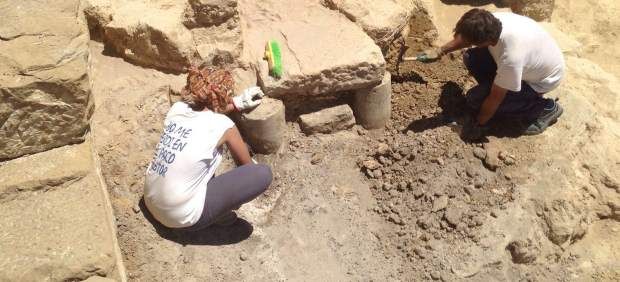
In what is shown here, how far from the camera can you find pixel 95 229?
282cm

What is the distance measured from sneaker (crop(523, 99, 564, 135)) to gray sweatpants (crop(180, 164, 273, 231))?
6.49 ft

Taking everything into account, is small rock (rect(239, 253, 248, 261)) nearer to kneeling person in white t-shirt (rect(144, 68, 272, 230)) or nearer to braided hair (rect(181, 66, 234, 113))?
kneeling person in white t-shirt (rect(144, 68, 272, 230))

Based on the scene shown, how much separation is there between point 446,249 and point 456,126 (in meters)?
0.95

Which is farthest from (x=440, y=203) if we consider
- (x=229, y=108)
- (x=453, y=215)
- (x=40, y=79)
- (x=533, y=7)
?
(x=533, y=7)

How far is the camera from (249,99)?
12.1 ft

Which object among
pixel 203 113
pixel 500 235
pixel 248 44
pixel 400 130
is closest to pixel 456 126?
pixel 400 130

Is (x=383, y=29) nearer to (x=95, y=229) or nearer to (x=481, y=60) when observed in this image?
(x=481, y=60)

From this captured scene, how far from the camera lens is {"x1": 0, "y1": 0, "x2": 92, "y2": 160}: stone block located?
285 cm

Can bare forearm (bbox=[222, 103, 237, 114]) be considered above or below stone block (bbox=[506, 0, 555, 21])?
above

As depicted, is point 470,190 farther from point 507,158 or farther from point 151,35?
point 151,35

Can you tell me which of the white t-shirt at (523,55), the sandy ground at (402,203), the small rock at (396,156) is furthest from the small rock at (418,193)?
the white t-shirt at (523,55)

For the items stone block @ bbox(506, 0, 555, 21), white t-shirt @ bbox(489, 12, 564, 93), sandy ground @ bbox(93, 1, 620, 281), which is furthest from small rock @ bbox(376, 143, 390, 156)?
stone block @ bbox(506, 0, 555, 21)

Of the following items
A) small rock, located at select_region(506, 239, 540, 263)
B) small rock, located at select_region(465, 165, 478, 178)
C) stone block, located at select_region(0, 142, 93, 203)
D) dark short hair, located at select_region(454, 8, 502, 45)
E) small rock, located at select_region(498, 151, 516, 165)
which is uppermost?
dark short hair, located at select_region(454, 8, 502, 45)

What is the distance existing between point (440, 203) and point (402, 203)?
0.26 m
